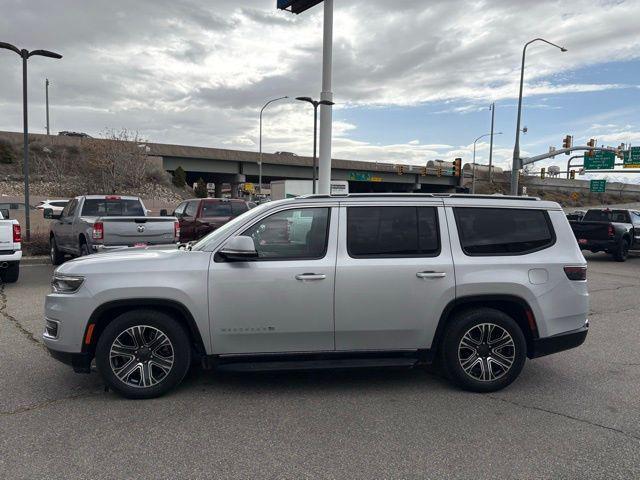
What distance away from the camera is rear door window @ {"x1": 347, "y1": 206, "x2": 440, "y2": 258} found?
450 cm

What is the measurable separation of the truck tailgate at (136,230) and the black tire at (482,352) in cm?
727

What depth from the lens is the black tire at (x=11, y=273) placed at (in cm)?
1002

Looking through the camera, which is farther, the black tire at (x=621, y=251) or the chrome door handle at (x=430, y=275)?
the black tire at (x=621, y=251)

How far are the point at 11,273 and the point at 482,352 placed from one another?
9.42 metres

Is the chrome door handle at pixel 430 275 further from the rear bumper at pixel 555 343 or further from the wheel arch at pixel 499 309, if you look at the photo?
the rear bumper at pixel 555 343

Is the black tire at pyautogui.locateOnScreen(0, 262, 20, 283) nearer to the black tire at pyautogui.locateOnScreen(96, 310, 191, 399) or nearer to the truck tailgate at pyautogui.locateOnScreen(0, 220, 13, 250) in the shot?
the truck tailgate at pyautogui.locateOnScreen(0, 220, 13, 250)

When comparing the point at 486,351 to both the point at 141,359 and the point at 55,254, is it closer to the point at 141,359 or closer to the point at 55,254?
the point at 141,359

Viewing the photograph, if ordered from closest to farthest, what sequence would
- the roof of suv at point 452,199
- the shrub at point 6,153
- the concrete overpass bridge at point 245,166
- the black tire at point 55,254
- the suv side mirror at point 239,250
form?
the suv side mirror at point 239,250, the roof of suv at point 452,199, the black tire at point 55,254, the shrub at point 6,153, the concrete overpass bridge at point 245,166

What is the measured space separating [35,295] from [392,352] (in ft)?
23.5

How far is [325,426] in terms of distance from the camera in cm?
388

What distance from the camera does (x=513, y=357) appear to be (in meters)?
4.59

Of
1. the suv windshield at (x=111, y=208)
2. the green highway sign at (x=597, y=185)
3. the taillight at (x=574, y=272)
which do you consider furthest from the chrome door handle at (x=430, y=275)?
the green highway sign at (x=597, y=185)

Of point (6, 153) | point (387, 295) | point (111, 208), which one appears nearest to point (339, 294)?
point (387, 295)

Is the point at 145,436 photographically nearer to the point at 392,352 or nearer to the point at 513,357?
the point at 392,352
